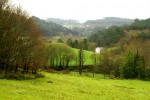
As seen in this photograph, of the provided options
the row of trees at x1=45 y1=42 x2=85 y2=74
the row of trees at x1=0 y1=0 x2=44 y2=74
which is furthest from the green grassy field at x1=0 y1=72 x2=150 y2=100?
the row of trees at x1=45 y1=42 x2=85 y2=74

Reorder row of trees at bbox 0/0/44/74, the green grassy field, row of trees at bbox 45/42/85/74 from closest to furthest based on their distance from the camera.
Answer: the green grassy field
row of trees at bbox 0/0/44/74
row of trees at bbox 45/42/85/74

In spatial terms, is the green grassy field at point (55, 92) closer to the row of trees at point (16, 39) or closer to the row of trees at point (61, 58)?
the row of trees at point (16, 39)

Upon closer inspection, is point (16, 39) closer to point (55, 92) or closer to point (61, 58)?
point (55, 92)

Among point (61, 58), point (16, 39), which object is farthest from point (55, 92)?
point (61, 58)

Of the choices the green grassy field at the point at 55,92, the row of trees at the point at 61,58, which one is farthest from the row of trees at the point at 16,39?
the row of trees at the point at 61,58

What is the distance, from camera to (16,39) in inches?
1951

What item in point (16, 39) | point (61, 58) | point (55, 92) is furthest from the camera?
point (61, 58)

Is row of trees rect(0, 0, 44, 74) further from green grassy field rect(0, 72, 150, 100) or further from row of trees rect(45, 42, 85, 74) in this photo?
row of trees rect(45, 42, 85, 74)

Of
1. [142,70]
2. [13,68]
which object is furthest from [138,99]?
[142,70]

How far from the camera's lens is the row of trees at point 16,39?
4575 cm

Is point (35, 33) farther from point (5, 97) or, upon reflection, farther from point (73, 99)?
point (5, 97)

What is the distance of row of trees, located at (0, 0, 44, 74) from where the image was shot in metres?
45.8

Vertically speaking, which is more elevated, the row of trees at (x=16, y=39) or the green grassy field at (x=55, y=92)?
the row of trees at (x=16, y=39)

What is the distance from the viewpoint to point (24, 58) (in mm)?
54031
